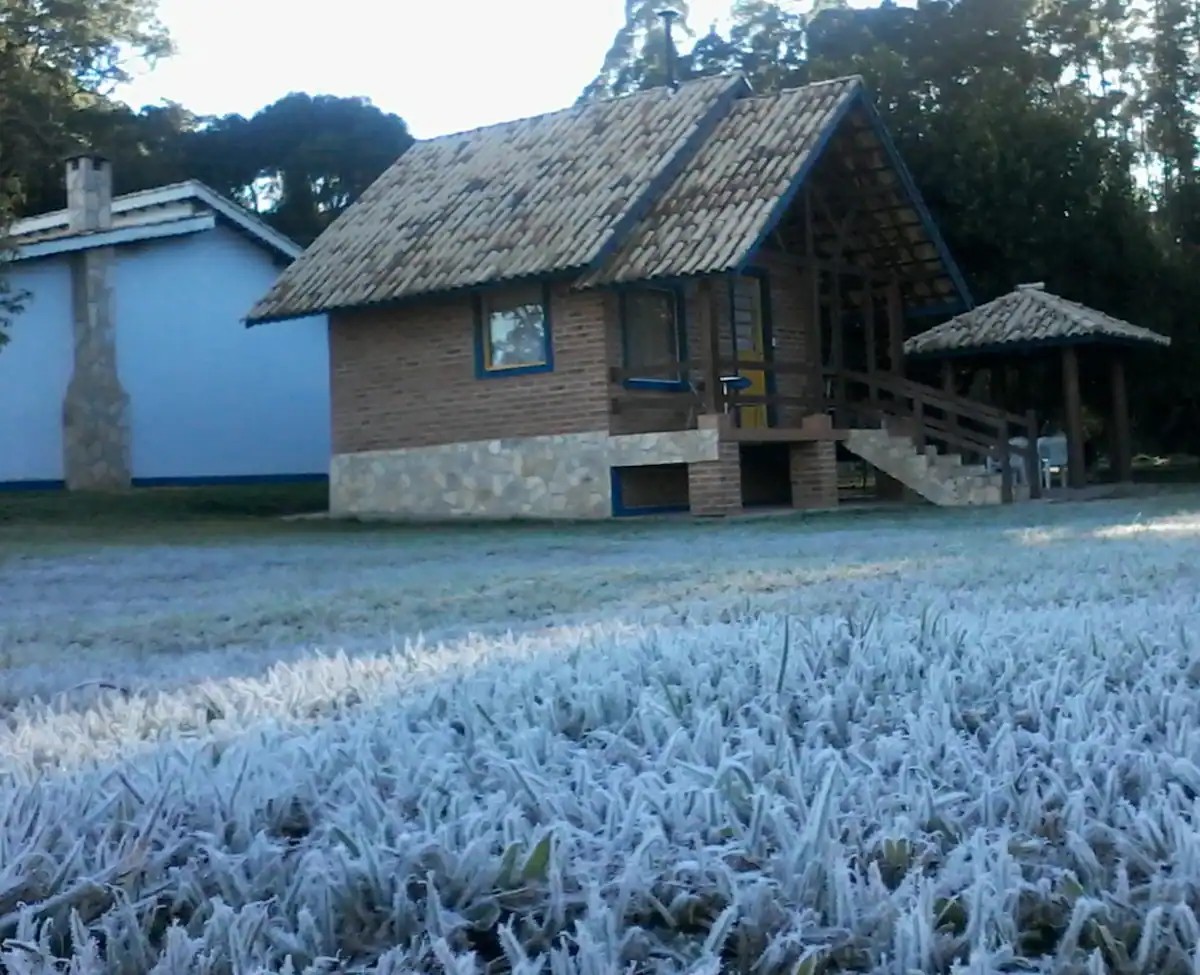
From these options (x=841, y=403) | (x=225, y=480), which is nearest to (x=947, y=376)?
(x=841, y=403)

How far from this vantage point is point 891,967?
201 centimetres

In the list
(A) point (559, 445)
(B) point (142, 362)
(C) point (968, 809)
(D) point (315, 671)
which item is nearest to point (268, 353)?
(B) point (142, 362)

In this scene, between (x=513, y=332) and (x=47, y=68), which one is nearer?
(x=513, y=332)

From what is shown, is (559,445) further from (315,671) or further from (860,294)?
(315,671)

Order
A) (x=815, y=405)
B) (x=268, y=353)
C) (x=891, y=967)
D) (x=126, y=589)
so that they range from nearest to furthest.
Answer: (x=891, y=967), (x=126, y=589), (x=815, y=405), (x=268, y=353)

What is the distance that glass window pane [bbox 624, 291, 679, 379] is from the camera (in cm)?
1834

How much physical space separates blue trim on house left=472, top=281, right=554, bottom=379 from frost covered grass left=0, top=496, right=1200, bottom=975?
13.4m

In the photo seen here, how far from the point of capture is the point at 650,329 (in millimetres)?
18750

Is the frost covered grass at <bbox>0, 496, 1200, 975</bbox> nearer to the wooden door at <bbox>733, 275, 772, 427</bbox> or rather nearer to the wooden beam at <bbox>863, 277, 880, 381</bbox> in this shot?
the wooden door at <bbox>733, 275, 772, 427</bbox>

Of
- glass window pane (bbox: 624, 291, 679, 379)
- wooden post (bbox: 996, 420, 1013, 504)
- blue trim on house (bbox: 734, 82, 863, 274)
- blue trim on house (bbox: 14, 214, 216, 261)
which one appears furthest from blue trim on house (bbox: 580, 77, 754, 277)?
blue trim on house (bbox: 14, 214, 216, 261)

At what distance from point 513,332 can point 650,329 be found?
1.69m

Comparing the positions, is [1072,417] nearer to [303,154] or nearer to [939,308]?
[939,308]

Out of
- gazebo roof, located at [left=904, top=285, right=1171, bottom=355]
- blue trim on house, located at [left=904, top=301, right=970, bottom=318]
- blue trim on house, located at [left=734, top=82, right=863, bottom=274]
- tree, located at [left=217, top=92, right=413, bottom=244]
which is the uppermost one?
tree, located at [left=217, top=92, right=413, bottom=244]

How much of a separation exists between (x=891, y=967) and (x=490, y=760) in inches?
39.0
